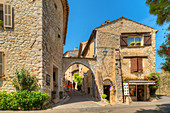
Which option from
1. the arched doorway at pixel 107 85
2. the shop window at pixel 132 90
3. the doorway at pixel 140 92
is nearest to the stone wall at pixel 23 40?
the arched doorway at pixel 107 85

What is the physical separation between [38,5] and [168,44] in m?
7.51

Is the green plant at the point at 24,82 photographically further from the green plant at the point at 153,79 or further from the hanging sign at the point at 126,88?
the green plant at the point at 153,79

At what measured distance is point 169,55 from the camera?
6129mm

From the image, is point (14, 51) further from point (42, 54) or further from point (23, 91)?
point (23, 91)

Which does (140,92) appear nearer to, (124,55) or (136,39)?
(124,55)

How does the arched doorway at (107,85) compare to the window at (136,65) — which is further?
the window at (136,65)

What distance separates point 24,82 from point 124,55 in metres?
11.7

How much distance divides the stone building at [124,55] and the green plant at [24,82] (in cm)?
→ 861

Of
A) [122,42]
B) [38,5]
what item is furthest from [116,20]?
[38,5]

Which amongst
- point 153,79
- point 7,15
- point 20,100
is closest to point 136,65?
point 153,79

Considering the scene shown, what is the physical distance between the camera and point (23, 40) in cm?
854

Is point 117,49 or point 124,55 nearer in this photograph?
point 117,49

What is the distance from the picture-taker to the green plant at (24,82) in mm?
7919

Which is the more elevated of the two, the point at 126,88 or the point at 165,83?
Result: the point at 126,88
